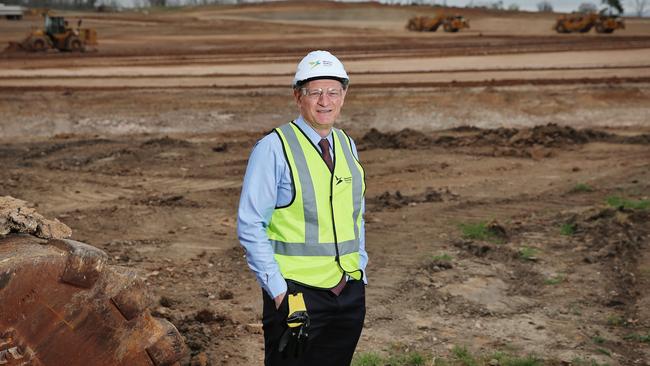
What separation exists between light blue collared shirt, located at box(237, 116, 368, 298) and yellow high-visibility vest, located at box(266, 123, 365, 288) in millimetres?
51

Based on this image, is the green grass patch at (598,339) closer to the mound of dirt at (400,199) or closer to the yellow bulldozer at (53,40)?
the mound of dirt at (400,199)

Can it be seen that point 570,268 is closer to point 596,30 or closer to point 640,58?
point 640,58

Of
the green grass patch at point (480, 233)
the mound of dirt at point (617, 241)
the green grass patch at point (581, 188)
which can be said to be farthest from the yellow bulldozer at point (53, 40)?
the mound of dirt at point (617, 241)

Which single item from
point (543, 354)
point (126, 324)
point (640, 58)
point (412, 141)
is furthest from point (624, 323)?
point (640, 58)

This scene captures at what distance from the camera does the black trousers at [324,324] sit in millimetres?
3742

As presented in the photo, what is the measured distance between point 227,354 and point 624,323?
3025mm

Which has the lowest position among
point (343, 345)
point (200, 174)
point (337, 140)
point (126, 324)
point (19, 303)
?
point (200, 174)

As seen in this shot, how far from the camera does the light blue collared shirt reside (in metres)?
3.60

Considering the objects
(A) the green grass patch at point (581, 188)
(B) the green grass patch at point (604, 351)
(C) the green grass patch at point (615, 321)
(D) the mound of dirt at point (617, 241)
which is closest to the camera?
(B) the green grass patch at point (604, 351)

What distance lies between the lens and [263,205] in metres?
3.62

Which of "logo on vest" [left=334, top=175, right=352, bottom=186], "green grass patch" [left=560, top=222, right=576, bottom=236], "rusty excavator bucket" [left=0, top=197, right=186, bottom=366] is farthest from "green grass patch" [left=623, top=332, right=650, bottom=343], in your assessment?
"rusty excavator bucket" [left=0, top=197, right=186, bottom=366]

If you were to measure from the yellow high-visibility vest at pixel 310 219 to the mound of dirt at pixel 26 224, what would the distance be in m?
0.89

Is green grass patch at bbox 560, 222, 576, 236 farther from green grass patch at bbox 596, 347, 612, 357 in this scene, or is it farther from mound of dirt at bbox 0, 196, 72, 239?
mound of dirt at bbox 0, 196, 72, 239

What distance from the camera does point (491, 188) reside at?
1152 cm
